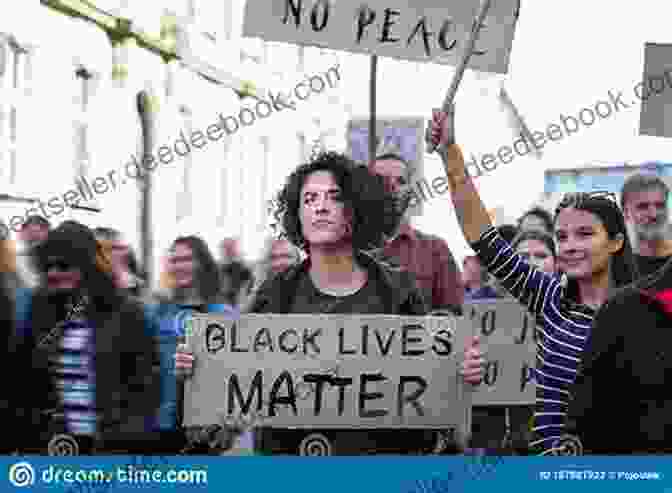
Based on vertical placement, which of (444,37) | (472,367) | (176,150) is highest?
(444,37)

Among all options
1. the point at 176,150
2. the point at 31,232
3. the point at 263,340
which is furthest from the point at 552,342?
the point at 176,150

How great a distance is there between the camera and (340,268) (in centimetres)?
496

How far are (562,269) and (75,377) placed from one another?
1.31 meters

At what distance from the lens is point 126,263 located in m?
7.23

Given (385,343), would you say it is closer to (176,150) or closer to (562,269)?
(562,269)

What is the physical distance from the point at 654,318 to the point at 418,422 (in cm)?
77

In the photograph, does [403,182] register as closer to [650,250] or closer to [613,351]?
[650,250]

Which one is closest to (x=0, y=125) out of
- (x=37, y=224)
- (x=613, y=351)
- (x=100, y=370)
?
(x=37, y=224)

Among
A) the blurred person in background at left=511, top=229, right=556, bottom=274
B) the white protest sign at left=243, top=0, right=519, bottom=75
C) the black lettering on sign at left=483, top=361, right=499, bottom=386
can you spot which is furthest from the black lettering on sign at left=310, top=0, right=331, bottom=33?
the blurred person in background at left=511, top=229, right=556, bottom=274

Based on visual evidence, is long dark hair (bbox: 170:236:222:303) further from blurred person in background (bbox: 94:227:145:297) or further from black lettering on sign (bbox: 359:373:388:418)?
black lettering on sign (bbox: 359:373:388:418)

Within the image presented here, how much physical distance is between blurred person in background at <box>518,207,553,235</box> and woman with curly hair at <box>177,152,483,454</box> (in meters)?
1.96

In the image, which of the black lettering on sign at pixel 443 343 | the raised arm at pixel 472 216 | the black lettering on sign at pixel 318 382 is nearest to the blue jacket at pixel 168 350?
the black lettering on sign at pixel 318 382

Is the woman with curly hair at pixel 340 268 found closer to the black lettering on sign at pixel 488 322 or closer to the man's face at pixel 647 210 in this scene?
the black lettering on sign at pixel 488 322

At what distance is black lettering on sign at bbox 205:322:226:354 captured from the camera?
16.0 ft
